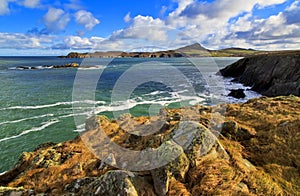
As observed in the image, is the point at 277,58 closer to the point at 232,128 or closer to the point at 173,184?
the point at 232,128

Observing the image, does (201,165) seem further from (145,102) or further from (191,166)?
(145,102)

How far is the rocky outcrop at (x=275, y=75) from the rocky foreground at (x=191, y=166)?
24216 millimetres

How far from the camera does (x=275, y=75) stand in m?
40.6

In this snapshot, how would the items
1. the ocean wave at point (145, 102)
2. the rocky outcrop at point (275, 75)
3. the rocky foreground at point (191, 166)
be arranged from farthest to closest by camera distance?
the rocky outcrop at point (275, 75) < the ocean wave at point (145, 102) < the rocky foreground at point (191, 166)

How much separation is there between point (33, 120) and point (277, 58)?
4746 centimetres

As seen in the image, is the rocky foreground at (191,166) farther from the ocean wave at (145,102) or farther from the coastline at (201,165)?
the ocean wave at (145,102)

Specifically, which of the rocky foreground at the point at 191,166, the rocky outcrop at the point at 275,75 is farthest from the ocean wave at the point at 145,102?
the rocky foreground at the point at 191,166

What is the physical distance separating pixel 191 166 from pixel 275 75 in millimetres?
41392

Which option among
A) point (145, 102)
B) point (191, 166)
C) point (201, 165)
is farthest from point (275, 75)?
point (191, 166)

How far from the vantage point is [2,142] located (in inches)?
666

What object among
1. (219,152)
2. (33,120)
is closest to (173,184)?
(219,152)

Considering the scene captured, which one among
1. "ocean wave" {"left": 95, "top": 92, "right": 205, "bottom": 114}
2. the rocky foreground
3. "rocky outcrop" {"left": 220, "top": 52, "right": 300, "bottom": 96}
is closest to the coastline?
the rocky foreground

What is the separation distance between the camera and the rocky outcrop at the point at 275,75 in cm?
3212

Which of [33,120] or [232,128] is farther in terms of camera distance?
[33,120]
